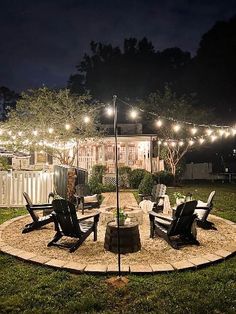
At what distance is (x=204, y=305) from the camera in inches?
130

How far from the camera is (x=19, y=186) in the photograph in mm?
9547

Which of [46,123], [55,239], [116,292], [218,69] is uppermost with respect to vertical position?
[218,69]

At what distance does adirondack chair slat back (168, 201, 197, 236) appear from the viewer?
5281 mm

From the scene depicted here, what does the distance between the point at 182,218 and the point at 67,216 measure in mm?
2106

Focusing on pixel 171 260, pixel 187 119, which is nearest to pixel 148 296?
pixel 171 260

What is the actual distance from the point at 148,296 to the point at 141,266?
0.81m

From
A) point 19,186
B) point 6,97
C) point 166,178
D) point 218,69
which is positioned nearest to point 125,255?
point 19,186

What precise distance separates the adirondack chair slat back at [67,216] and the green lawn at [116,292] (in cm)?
104

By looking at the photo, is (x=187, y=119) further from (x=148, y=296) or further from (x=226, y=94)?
(x=148, y=296)

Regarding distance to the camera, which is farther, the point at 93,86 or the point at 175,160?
the point at 93,86

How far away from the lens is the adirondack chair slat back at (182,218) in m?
5.28

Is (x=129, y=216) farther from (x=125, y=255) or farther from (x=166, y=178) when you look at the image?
(x=166, y=178)

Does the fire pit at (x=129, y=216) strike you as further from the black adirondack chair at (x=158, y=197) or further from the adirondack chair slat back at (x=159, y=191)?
the adirondack chair slat back at (x=159, y=191)

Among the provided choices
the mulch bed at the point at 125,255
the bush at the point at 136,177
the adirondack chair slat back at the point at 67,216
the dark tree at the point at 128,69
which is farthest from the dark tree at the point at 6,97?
the adirondack chair slat back at the point at 67,216
